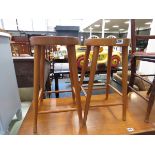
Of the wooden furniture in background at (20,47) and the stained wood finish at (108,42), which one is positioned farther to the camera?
the wooden furniture in background at (20,47)

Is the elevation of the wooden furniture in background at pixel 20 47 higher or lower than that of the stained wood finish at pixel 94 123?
higher

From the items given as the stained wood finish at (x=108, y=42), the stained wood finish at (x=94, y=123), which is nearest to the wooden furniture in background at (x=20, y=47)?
the stained wood finish at (x=94, y=123)

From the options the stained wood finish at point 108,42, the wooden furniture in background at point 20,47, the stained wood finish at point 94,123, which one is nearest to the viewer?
the stained wood finish at point 108,42

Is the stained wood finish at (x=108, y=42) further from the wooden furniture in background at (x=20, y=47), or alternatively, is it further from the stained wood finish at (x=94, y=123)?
the wooden furniture in background at (x=20, y=47)

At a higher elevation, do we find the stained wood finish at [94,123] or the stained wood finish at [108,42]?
the stained wood finish at [108,42]

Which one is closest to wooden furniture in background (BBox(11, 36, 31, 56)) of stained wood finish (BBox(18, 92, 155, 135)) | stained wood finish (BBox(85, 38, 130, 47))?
stained wood finish (BBox(18, 92, 155, 135))

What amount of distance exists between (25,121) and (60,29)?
605 centimetres

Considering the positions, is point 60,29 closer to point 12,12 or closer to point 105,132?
point 12,12

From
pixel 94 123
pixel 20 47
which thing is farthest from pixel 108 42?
pixel 20 47

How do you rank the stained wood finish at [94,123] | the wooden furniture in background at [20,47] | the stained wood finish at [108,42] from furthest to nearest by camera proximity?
the wooden furniture in background at [20,47] < the stained wood finish at [94,123] < the stained wood finish at [108,42]

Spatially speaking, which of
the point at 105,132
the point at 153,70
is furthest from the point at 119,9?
the point at 153,70

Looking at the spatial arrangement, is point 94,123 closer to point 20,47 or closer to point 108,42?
point 108,42

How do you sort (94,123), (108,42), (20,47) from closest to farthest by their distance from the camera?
(108,42), (94,123), (20,47)

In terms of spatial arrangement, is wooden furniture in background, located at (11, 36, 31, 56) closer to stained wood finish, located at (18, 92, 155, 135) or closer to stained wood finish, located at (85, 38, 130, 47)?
stained wood finish, located at (18, 92, 155, 135)
